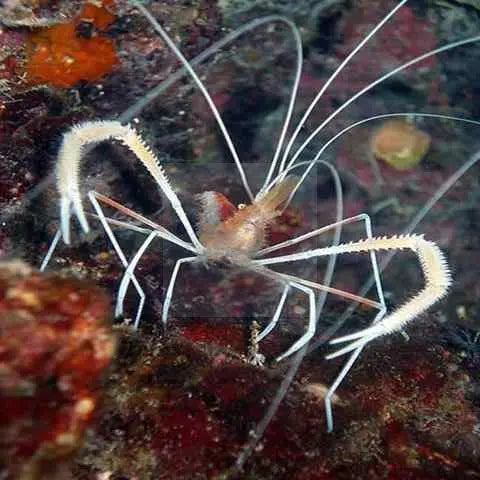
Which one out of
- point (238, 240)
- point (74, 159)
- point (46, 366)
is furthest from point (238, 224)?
point (46, 366)

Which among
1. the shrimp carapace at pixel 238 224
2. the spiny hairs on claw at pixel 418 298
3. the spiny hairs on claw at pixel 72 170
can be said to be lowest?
the shrimp carapace at pixel 238 224

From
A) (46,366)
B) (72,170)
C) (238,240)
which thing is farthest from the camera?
(238,240)

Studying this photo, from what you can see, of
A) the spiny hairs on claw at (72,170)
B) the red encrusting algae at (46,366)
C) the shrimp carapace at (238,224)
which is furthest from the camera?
the shrimp carapace at (238,224)

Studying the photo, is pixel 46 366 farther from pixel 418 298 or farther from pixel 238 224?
pixel 238 224

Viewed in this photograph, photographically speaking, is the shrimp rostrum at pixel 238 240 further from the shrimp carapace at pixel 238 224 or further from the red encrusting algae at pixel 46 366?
the red encrusting algae at pixel 46 366


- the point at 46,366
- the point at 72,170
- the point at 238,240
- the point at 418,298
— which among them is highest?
the point at 72,170

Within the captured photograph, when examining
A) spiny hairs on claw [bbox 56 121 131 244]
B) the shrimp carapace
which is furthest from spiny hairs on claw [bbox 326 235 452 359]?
spiny hairs on claw [bbox 56 121 131 244]

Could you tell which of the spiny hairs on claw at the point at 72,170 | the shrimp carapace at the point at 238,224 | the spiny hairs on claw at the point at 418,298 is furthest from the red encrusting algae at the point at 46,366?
the shrimp carapace at the point at 238,224

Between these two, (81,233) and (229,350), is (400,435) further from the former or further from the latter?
(81,233)

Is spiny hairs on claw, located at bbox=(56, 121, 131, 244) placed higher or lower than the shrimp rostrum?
higher

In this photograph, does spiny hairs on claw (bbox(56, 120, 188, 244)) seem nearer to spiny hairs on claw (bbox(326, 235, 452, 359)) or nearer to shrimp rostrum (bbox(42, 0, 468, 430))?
shrimp rostrum (bbox(42, 0, 468, 430))

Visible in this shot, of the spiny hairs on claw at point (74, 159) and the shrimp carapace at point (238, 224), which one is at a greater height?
the spiny hairs on claw at point (74, 159)

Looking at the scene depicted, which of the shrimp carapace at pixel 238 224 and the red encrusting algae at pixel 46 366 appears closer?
the red encrusting algae at pixel 46 366
